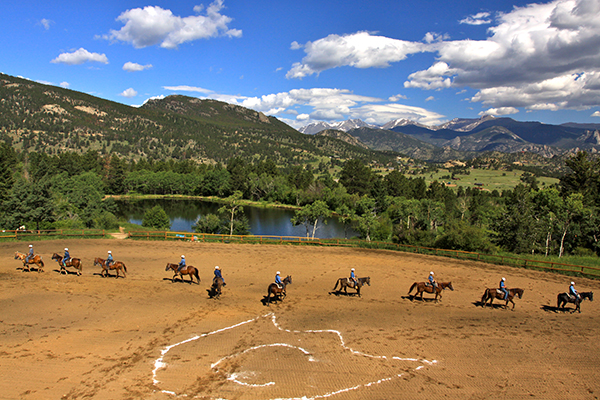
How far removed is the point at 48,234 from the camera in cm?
3853

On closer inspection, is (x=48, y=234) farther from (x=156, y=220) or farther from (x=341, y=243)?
(x=341, y=243)

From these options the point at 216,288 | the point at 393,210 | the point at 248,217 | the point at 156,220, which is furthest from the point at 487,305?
the point at 248,217

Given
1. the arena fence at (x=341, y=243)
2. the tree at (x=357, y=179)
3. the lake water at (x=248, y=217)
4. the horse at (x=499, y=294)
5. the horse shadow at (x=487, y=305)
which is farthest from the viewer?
the tree at (x=357, y=179)

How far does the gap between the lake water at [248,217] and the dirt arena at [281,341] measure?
5247 centimetres

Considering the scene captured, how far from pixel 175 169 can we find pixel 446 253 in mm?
153015

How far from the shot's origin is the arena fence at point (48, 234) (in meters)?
36.8

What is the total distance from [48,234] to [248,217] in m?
64.9

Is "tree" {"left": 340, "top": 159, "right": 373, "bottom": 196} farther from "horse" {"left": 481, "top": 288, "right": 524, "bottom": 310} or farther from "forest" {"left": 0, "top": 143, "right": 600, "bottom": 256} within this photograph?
"horse" {"left": 481, "top": 288, "right": 524, "bottom": 310}

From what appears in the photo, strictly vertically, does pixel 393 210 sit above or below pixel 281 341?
above

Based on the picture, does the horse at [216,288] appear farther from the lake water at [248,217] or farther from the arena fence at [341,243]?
the lake water at [248,217]

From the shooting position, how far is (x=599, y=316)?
20.9 metres

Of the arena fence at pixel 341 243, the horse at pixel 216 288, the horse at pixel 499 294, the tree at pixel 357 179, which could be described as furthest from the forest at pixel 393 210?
the horse at pixel 216 288

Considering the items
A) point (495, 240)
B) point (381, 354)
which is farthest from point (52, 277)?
point (495, 240)

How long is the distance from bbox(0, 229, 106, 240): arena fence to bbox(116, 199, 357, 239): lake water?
34.6 metres
